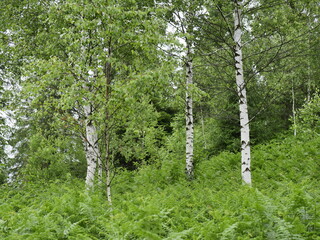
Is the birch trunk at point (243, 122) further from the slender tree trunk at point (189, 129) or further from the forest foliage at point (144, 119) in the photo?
the slender tree trunk at point (189, 129)

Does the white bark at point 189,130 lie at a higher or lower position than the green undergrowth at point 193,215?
higher

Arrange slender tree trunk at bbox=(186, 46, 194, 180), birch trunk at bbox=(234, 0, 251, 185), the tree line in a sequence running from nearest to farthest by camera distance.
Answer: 1. the tree line
2. birch trunk at bbox=(234, 0, 251, 185)
3. slender tree trunk at bbox=(186, 46, 194, 180)

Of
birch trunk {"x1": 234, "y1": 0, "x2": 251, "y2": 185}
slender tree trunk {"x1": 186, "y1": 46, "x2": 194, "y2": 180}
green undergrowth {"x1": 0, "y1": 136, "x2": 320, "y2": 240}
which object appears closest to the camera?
green undergrowth {"x1": 0, "y1": 136, "x2": 320, "y2": 240}

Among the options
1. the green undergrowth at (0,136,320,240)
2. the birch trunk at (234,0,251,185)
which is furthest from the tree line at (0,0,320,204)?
the green undergrowth at (0,136,320,240)

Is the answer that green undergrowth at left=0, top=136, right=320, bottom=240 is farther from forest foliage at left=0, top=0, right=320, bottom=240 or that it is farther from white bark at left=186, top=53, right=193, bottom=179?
white bark at left=186, top=53, right=193, bottom=179

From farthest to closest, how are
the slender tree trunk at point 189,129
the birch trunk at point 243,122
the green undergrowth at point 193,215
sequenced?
the slender tree trunk at point 189,129 < the birch trunk at point 243,122 < the green undergrowth at point 193,215

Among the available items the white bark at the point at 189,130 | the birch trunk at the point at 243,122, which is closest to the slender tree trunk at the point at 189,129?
the white bark at the point at 189,130

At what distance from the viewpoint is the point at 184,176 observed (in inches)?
483

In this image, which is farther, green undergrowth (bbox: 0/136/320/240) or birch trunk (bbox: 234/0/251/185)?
birch trunk (bbox: 234/0/251/185)

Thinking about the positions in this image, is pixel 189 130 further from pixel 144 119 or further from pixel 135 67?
pixel 135 67

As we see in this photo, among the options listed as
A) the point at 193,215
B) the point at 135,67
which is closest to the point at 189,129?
the point at 135,67

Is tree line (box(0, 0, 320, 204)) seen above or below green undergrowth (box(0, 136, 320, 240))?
above

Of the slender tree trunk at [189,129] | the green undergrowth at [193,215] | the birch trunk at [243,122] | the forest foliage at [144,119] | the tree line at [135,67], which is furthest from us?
the slender tree trunk at [189,129]

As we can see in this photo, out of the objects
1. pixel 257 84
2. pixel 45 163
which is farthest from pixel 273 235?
pixel 45 163
